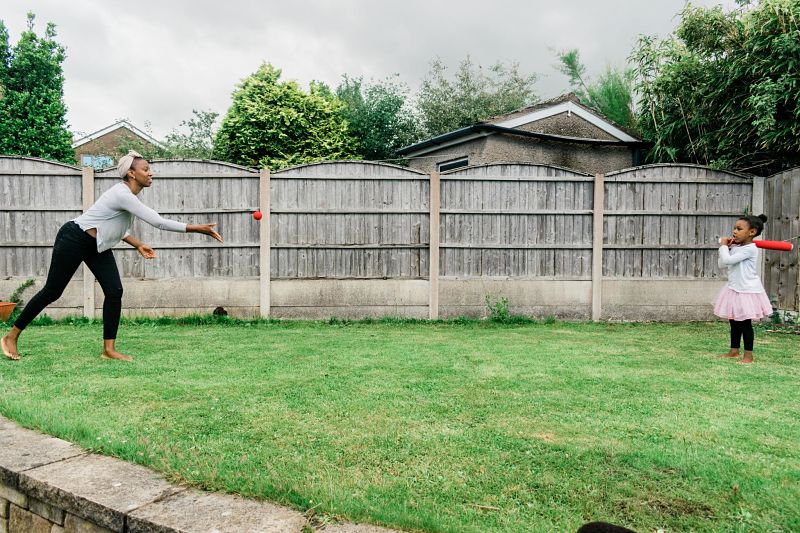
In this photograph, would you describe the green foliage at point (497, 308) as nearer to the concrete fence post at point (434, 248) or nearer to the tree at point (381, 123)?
the concrete fence post at point (434, 248)

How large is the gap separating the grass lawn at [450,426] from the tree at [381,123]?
1574 centimetres

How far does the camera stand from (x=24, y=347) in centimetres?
552

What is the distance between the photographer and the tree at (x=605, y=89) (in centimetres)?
2069

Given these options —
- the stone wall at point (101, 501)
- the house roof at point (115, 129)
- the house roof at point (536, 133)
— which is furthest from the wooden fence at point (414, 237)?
the house roof at point (115, 129)

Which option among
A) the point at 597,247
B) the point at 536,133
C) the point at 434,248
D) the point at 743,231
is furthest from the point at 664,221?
the point at 536,133

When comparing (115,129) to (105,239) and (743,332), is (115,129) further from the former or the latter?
(743,332)

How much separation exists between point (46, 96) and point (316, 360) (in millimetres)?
15820

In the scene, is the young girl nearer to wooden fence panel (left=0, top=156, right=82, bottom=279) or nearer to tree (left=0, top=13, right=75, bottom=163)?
wooden fence panel (left=0, top=156, right=82, bottom=279)

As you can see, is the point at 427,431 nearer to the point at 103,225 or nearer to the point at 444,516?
the point at 444,516

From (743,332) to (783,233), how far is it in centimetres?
332

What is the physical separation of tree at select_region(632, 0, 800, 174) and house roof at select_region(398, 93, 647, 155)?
1815mm

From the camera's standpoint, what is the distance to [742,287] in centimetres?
572

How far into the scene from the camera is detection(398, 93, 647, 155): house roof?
12.1 meters

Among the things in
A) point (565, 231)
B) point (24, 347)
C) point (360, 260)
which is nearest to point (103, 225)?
point (24, 347)
